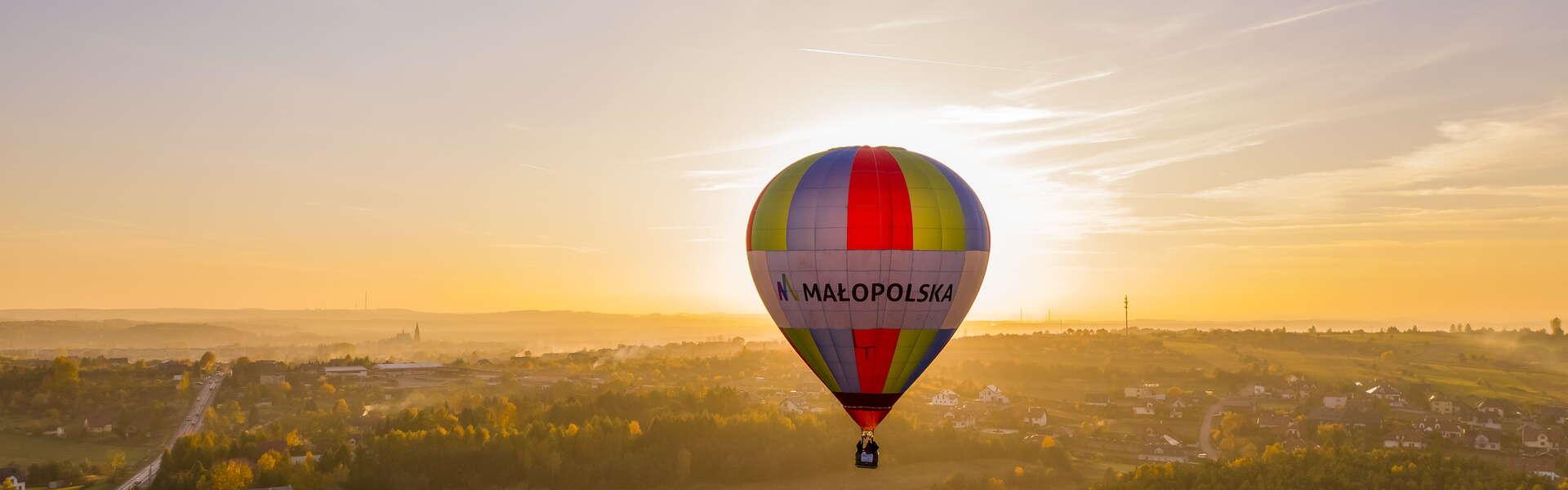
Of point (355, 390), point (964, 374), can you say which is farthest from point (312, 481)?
point (964, 374)

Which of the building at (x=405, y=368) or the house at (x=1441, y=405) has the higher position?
the building at (x=405, y=368)

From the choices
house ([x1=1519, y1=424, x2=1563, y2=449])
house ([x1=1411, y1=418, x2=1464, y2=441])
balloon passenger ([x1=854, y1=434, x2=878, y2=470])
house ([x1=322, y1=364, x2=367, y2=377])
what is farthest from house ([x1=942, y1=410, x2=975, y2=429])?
balloon passenger ([x1=854, y1=434, x2=878, y2=470])

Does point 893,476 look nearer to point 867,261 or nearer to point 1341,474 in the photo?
point 1341,474

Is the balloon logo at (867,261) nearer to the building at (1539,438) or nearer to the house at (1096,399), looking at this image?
the building at (1539,438)

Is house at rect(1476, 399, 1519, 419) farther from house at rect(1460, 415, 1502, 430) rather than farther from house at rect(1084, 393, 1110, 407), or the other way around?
house at rect(1084, 393, 1110, 407)

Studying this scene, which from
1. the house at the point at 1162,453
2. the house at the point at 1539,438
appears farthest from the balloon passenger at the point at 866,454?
the house at the point at 1539,438

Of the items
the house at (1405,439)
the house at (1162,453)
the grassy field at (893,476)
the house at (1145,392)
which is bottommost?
the grassy field at (893,476)
